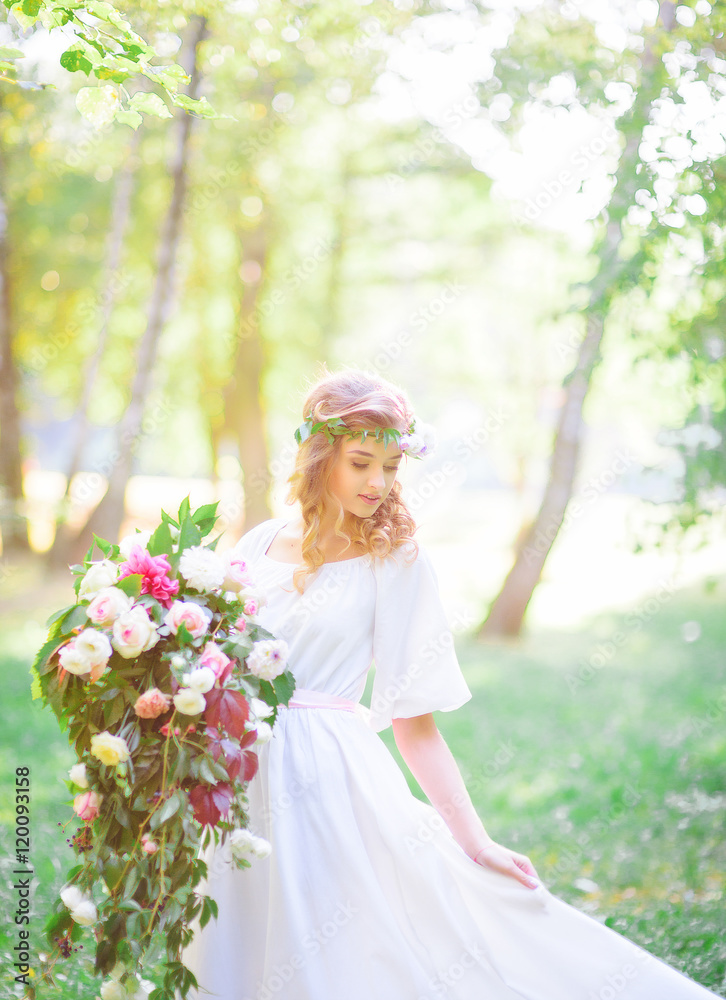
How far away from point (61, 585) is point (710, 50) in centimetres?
1015

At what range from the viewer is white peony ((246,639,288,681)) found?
203 cm

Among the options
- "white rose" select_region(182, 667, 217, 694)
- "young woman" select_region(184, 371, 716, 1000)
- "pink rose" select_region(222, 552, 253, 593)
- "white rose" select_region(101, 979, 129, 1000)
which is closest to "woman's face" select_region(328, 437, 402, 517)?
"young woman" select_region(184, 371, 716, 1000)

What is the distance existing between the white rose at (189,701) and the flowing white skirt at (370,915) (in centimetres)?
52

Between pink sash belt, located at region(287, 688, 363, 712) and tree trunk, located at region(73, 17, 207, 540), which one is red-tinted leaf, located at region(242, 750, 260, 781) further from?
tree trunk, located at region(73, 17, 207, 540)

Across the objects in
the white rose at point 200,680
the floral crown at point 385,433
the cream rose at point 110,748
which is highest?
the floral crown at point 385,433

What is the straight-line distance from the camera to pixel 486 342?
1788cm

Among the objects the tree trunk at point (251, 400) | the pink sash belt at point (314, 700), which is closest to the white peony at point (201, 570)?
the pink sash belt at point (314, 700)

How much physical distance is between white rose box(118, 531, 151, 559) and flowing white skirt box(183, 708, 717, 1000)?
658 mm

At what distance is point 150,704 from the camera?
74.8 inches

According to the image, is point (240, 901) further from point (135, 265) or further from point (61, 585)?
point (135, 265)

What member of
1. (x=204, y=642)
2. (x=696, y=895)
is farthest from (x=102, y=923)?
(x=696, y=895)

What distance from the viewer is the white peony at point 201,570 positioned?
2.03 meters

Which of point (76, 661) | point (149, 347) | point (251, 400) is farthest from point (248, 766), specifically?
point (251, 400)

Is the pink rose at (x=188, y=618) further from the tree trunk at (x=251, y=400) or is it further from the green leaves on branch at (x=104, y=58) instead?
the tree trunk at (x=251, y=400)
